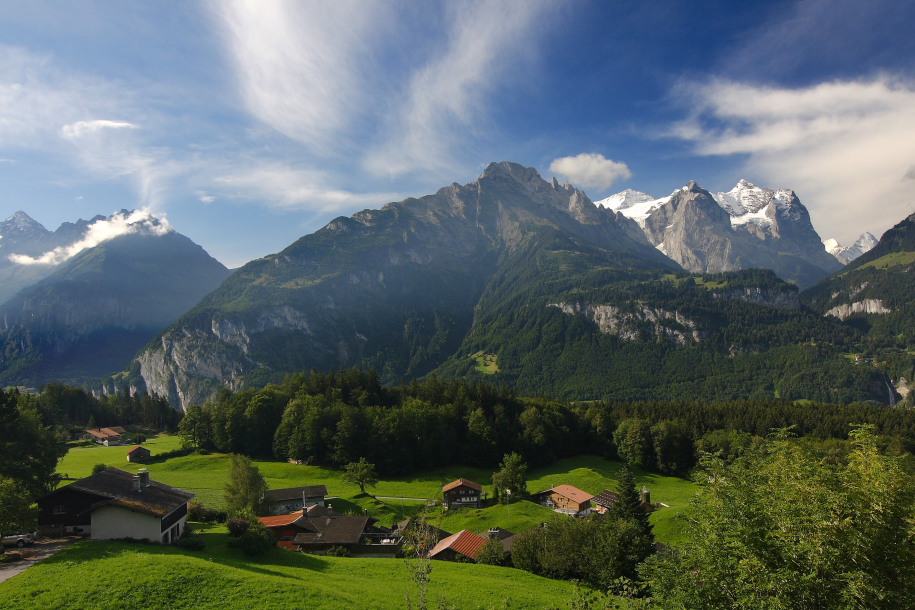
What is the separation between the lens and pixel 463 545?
162ft

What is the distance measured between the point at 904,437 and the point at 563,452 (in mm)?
67715

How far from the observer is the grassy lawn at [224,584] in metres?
25.0

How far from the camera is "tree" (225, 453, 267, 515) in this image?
182 ft

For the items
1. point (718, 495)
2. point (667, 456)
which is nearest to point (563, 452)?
point (667, 456)

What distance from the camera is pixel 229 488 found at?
57062mm

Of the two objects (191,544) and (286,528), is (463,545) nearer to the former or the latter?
(286,528)

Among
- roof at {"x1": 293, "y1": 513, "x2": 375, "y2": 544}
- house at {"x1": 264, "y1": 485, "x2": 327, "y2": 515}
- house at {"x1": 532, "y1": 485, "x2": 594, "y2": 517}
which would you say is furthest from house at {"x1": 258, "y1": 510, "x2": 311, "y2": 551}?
house at {"x1": 532, "y1": 485, "x2": 594, "y2": 517}

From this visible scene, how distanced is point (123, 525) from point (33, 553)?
16.5 feet

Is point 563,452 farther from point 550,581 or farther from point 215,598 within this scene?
point 215,598

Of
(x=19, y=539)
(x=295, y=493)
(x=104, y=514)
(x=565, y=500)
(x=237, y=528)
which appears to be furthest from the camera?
(x=565, y=500)

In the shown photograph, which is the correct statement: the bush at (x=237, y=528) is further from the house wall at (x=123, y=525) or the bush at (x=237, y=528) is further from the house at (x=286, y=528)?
the house at (x=286, y=528)

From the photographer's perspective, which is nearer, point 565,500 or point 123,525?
point 123,525

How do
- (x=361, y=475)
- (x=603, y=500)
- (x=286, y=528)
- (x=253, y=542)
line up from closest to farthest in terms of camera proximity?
(x=253, y=542)
(x=286, y=528)
(x=361, y=475)
(x=603, y=500)

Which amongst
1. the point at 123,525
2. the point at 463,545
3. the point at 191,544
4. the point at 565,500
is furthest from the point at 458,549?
the point at 565,500
